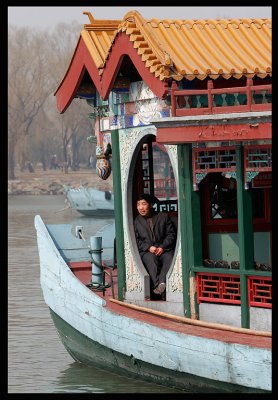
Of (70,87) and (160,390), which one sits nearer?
(160,390)

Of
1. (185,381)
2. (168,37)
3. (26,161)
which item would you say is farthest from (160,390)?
(26,161)

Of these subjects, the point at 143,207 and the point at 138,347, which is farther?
the point at 143,207

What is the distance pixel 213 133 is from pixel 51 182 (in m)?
63.0

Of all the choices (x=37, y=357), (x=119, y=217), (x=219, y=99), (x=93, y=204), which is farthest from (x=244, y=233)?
(x=93, y=204)

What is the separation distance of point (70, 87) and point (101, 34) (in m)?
0.67

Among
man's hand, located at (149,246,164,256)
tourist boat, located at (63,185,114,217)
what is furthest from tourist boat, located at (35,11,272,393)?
tourist boat, located at (63,185,114,217)

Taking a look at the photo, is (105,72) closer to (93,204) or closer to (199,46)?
(199,46)

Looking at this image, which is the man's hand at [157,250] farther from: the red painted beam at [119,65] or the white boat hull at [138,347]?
the red painted beam at [119,65]

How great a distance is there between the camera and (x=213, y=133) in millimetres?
11672

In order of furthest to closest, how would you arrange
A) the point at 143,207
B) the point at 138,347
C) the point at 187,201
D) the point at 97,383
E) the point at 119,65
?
1. the point at 97,383
2. the point at 143,207
3. the point at 119,65
4. the point at 138,347
5. the point at 187,201

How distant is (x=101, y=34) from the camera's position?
1459cm

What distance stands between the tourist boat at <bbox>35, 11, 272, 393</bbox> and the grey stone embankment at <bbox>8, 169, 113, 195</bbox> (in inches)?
2126
